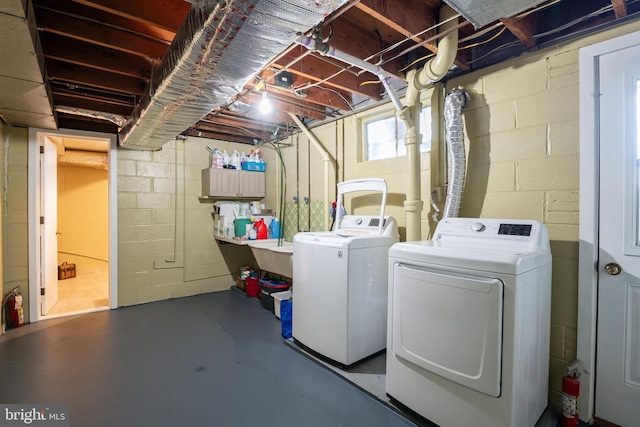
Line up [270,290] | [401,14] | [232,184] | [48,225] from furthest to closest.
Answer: [232,184]
[270,290]
[48,225]
[401,14]

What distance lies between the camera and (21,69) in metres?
1.78

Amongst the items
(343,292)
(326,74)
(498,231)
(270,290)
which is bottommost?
(270,290)

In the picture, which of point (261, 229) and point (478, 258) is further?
point (261, 229)

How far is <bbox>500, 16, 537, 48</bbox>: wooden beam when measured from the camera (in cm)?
163

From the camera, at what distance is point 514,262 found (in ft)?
4.40

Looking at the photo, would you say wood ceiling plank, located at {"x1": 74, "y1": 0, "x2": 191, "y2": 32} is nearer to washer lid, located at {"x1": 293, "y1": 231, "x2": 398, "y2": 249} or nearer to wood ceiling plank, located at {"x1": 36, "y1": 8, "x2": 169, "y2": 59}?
wood ceiling plank, located at {"x1": 36, "y1": 8, "x2": 169, "y2": 59}

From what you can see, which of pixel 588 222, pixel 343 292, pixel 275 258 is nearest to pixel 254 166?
pixel 275 258

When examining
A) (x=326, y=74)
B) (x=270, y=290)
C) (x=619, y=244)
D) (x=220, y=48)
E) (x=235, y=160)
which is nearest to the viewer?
(x=220, y=48)

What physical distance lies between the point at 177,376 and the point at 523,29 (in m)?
3.23

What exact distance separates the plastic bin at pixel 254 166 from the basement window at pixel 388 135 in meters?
1.86

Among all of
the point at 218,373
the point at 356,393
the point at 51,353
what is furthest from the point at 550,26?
the point at 51,353

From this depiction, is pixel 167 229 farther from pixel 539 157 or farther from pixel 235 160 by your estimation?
pixel 539 157

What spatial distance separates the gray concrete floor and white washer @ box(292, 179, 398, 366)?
241 mm

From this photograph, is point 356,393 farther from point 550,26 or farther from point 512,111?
point 550,26
